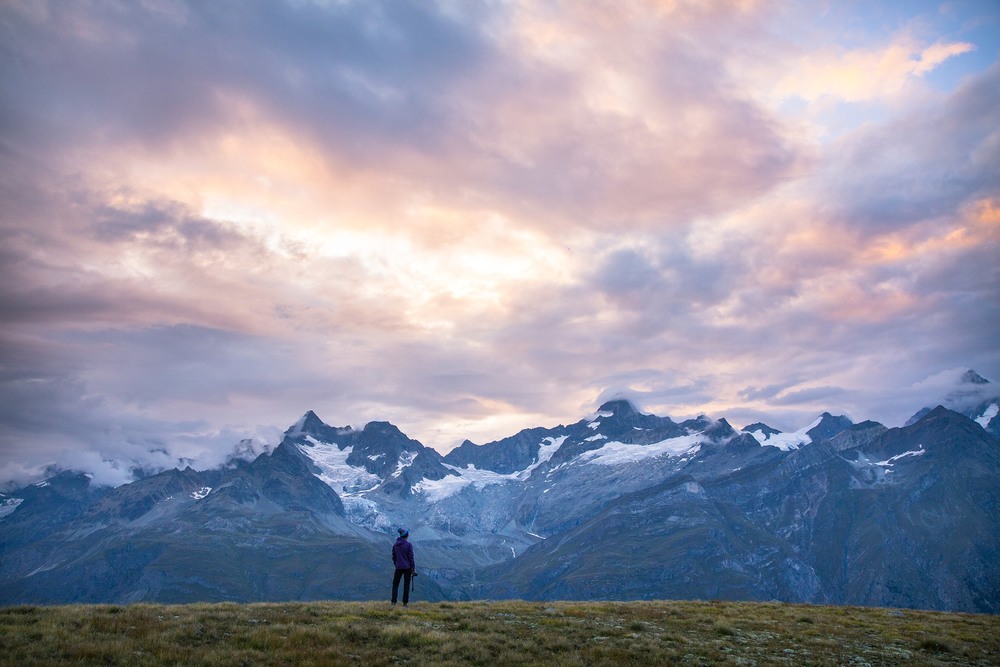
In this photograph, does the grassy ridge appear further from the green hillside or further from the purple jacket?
the purple jacket

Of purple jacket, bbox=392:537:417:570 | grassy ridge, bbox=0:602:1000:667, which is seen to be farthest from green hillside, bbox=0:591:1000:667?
purple jacket, bbox=392:537:417:570

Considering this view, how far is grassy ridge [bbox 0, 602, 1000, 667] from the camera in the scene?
2417 centimetres

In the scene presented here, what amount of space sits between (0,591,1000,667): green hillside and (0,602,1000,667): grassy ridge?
0.06 m

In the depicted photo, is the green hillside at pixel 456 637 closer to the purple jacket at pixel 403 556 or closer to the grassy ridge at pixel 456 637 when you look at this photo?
the grassy ridge at pixel 456 637

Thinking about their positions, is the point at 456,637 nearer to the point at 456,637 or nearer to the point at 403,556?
the point at 456,637

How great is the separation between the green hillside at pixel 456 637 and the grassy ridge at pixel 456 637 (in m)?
0.06

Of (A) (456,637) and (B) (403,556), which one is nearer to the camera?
(A) (456,637)

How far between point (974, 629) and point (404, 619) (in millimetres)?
32949

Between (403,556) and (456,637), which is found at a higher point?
(403,556)

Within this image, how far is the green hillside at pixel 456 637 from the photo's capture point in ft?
79.3

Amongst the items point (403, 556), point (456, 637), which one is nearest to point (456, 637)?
point (456, 637)

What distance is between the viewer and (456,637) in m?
28.9

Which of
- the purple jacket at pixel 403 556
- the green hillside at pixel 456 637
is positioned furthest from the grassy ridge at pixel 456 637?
the purple jacket at pixel 403 556

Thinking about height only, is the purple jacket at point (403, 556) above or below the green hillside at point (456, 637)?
above
